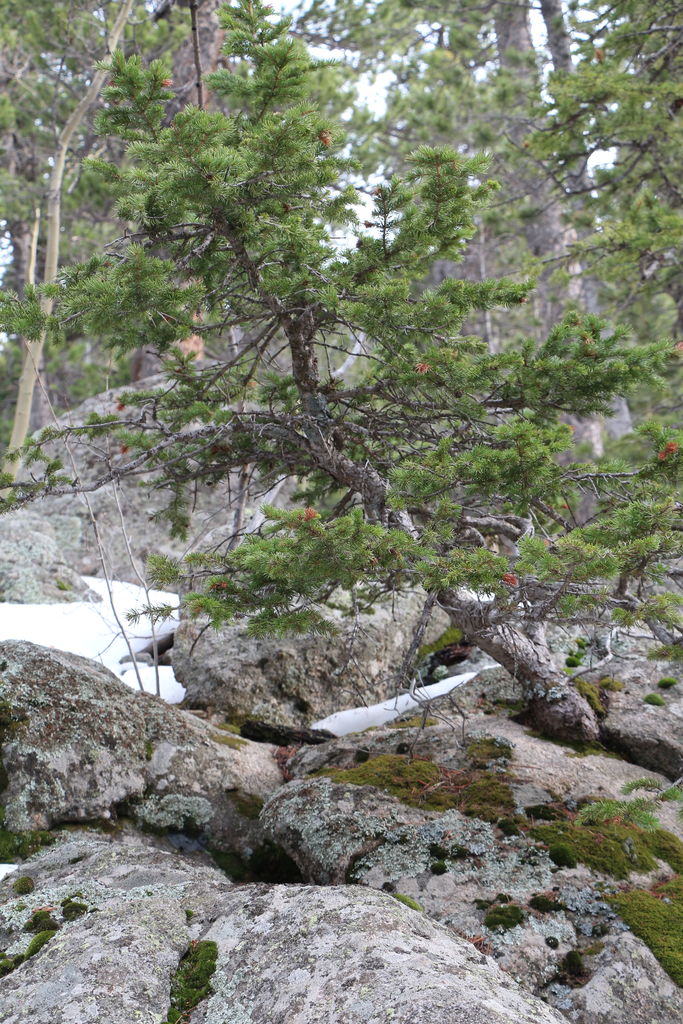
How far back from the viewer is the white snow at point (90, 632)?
7.47m

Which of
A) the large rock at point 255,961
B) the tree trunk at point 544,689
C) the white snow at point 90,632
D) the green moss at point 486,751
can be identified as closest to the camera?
the large rock at point 255,961

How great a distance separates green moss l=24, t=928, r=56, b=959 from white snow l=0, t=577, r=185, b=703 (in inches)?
152

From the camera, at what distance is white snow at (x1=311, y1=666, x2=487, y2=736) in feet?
21.9

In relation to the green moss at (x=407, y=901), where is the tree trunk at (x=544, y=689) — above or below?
above

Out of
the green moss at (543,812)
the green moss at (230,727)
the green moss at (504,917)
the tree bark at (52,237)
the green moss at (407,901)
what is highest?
the tree bark at (52,237)

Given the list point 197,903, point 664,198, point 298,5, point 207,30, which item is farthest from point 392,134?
point 197,903

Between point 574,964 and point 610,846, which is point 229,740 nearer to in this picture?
point 610,846

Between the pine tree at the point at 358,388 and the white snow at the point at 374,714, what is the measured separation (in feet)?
4.31

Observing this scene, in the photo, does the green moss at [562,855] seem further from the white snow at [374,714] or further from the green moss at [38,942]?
→ the green moss at [38,942]

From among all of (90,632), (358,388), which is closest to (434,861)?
(358,388)

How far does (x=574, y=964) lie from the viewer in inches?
137

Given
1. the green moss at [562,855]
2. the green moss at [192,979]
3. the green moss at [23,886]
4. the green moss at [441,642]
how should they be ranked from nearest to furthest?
the green moss at [192,979]
the green moss at [23,886]
the green moss at [562,855]
the green moss at [441,642]

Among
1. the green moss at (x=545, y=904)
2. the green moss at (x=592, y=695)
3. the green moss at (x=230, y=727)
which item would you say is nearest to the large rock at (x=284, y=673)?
the green moss at (x=230, y=727)

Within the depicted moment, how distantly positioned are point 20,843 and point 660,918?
3699mm
